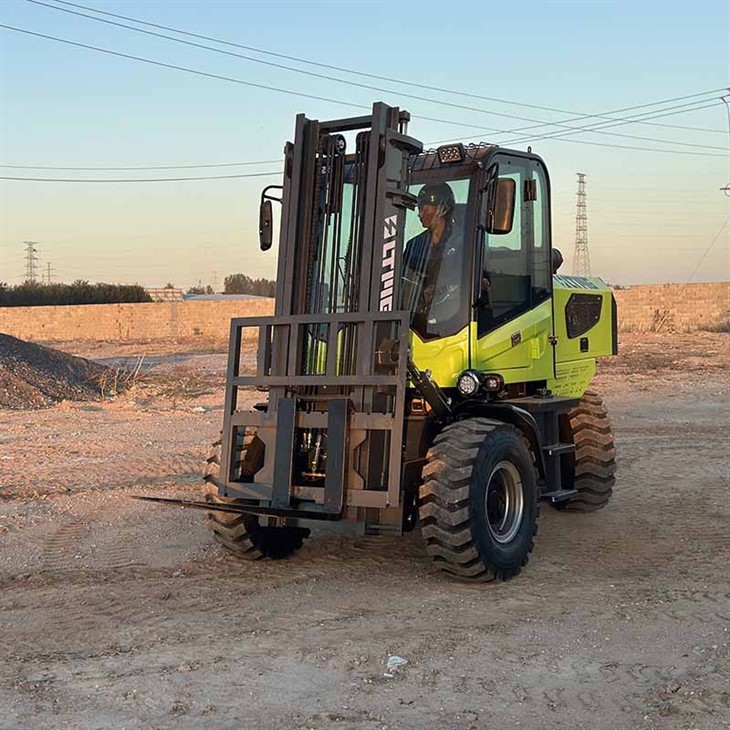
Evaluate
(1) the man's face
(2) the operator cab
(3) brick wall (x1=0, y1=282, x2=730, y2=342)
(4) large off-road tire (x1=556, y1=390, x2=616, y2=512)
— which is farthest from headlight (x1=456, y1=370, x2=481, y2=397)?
(3) brick wall (x1=0, y1=282, x2=730, y2=342)

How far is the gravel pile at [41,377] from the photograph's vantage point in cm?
1806

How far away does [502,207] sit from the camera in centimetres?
640

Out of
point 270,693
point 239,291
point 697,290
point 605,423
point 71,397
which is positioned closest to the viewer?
point 270,693

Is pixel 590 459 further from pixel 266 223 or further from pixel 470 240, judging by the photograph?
pixel 266 223

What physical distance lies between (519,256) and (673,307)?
101 feet

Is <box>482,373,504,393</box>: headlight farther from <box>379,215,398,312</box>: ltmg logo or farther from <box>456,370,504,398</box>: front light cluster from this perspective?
<box>379,215,398,312</box>: ltmg logo

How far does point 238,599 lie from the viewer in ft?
19.9

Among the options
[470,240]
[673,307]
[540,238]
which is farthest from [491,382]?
[673,307]

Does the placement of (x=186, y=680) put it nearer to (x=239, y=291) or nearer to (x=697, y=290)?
(x=697, y=290)

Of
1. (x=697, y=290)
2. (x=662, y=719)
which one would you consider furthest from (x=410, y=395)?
(x=697, y=290)

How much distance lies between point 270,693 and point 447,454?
2088 mm

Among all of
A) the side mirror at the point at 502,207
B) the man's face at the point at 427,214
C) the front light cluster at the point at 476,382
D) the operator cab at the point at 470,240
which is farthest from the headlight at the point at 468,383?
the man's face at the point at 427,214

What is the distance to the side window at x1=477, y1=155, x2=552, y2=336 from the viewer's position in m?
6.94

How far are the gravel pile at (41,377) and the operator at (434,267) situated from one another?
493 inches
